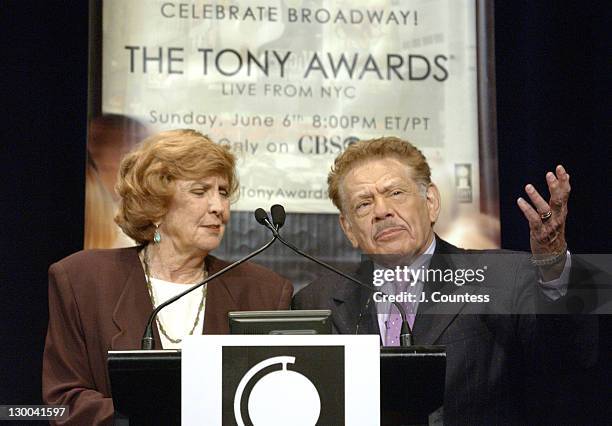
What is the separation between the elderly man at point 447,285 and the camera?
2900mm

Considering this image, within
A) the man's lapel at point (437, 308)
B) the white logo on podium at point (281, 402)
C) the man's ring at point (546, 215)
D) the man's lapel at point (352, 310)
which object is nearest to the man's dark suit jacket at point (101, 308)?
the man's lapel at point (352, 310)

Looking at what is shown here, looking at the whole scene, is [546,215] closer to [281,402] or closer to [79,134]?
[281,402]

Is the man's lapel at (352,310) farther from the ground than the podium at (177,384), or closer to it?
farther from the ground

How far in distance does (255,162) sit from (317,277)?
48cm

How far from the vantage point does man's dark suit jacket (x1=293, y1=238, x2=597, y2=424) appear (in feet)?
9.53

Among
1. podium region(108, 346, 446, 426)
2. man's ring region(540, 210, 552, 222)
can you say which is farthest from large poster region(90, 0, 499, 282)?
podium region(108, 346, 446, 426)

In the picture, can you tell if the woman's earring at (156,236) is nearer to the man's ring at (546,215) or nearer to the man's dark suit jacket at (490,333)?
the man's dark suit jacket at (490,333)

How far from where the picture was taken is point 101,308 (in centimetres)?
290

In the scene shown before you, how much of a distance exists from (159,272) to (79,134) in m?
0.83

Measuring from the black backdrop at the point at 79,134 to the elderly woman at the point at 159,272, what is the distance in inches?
22.2

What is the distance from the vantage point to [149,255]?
3.09 m

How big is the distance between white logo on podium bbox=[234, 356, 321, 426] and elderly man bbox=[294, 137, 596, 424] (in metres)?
0.86

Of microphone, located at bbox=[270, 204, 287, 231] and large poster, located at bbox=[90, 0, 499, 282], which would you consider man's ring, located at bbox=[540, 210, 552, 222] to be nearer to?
large poster, located at bbox=[90, 0, 499, 282]

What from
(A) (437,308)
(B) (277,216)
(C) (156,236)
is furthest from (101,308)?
(A) (437,308)
